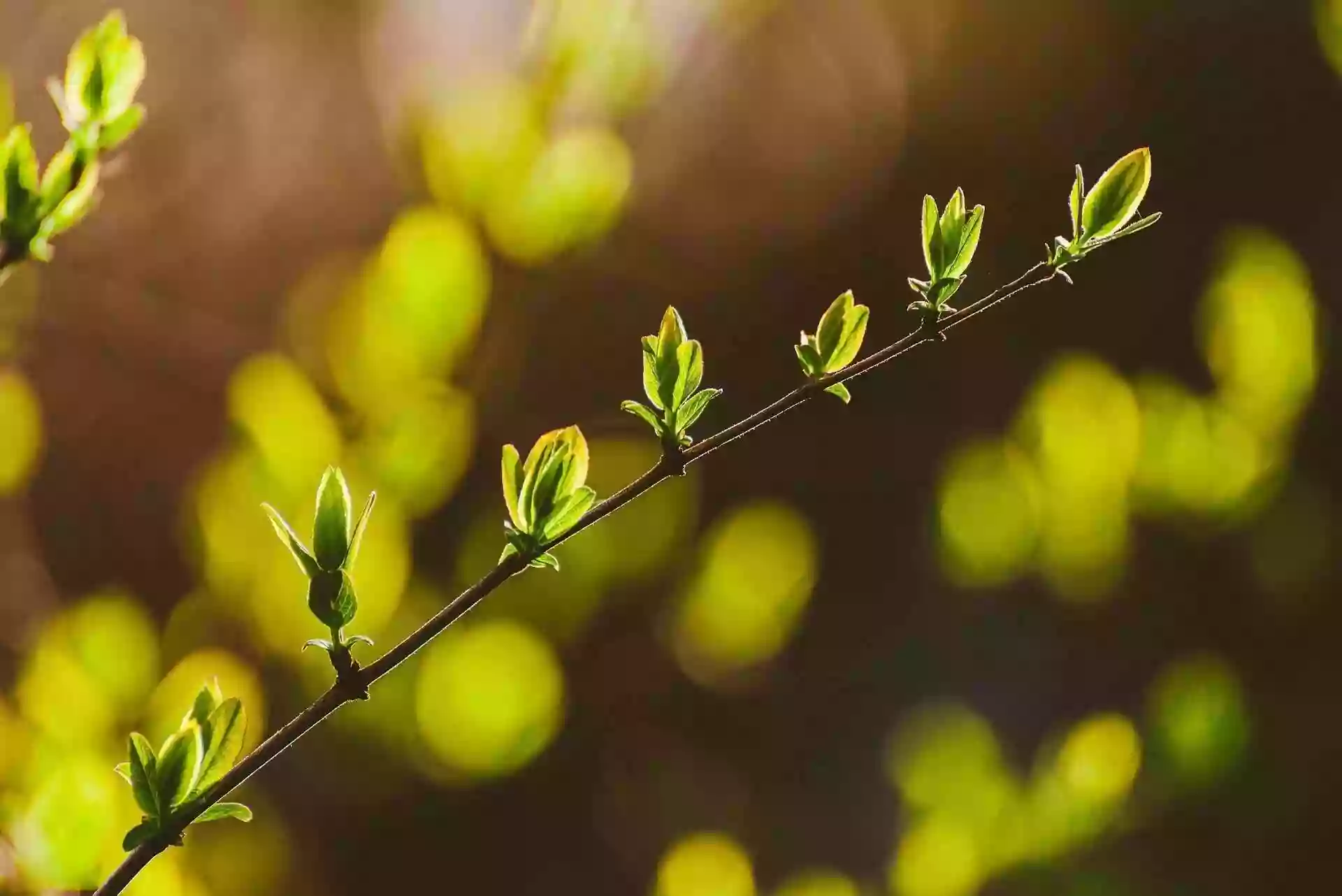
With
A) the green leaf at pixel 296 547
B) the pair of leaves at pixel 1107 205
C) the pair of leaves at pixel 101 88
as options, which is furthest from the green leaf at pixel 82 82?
the pair of leaves at pixel 1107 205

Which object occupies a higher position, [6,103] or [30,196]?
[6,103]

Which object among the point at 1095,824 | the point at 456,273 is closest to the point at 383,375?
the point at 456,273

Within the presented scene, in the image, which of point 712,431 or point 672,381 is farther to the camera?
point 712,431

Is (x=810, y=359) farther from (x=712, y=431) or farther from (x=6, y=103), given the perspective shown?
(x=6, y=103)

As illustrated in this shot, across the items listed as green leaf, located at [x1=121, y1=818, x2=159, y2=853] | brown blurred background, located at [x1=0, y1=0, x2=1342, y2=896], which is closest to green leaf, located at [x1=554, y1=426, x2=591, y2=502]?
green leaf, located at [x1=121, y1=818, x2=159, y2=853]

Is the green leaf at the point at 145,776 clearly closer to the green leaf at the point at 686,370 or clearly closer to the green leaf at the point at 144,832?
the green leaf at the point at 144,832

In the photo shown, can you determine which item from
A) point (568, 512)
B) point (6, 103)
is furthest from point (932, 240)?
point (6, 103)

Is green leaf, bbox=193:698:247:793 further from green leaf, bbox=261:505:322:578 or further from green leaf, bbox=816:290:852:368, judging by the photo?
green leaf, bbox=816:290:852:368
